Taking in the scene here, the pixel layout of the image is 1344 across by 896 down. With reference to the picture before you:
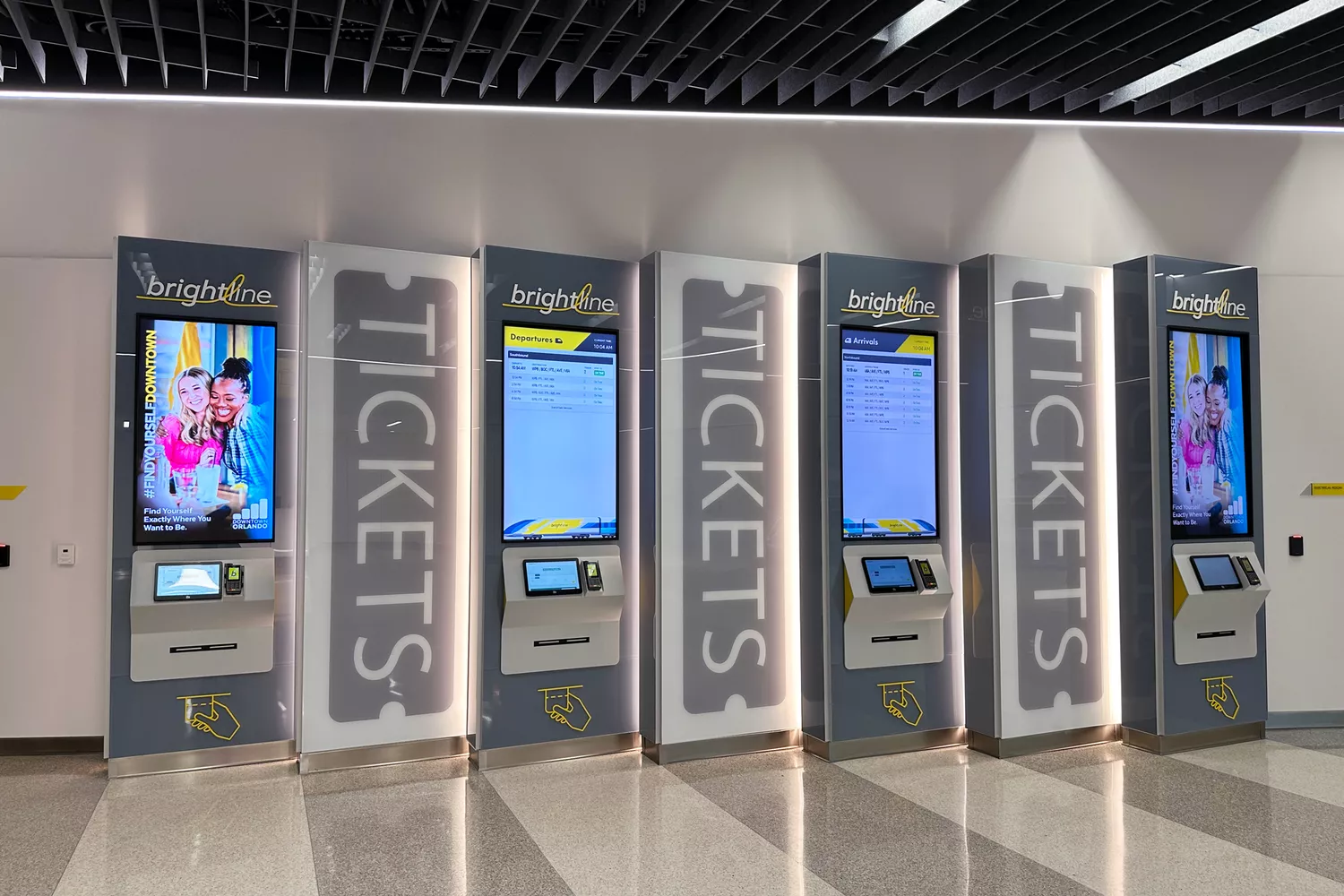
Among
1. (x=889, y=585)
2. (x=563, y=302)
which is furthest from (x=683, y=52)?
(x=889, y=585)

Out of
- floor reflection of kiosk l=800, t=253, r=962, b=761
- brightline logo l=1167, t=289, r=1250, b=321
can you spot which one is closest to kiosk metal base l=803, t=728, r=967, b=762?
floor reflection of kiosk l=800, t=253, r=962, b=761

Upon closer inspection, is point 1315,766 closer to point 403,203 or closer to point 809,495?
point 809,495

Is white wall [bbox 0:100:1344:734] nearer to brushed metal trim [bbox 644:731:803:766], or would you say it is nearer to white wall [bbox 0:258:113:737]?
white wall [bbox 0:258:113:737]

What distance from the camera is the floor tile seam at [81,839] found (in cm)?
368

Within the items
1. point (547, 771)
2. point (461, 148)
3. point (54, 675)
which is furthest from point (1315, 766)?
point (54, 675)

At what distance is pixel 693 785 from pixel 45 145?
498 cm

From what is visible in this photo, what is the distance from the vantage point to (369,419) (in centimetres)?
521

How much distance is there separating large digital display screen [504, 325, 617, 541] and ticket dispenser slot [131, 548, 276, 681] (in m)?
1.34

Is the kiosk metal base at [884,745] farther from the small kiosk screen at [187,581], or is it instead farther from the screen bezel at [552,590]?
the small kiosk screen at [187,581]

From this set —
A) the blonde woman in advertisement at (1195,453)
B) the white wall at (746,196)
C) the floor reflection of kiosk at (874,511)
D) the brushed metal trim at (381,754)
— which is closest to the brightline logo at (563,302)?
the white wall at (746,196)

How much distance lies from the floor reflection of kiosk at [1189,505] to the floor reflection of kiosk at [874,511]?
44.0 inches

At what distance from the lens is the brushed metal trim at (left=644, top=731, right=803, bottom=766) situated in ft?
17.6

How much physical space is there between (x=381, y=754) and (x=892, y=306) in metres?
3.81

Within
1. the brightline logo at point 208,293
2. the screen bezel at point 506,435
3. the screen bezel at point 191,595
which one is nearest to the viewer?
the screen bezel at point 191,595
